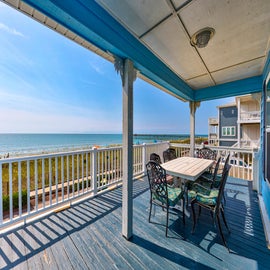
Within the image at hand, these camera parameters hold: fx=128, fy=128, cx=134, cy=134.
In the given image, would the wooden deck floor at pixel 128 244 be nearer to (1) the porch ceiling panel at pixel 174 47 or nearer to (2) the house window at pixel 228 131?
(1) the porch ceiling panel at pixel 174 47

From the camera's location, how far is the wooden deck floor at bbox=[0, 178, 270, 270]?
56.3 inches

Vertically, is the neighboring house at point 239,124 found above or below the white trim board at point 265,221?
above

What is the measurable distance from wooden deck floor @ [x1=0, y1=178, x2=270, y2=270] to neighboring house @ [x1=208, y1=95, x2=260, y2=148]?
8.29 meters

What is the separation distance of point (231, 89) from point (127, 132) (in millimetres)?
3506

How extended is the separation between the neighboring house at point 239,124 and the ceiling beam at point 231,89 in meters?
6.35

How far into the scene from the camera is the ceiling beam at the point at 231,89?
319 cm

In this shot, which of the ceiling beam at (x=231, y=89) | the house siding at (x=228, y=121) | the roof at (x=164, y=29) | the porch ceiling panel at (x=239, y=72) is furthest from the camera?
the house siding at (x=228, y=121)

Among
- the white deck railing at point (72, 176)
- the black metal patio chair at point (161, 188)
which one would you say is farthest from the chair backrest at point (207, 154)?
the black metal patio chair at point (161, 188)

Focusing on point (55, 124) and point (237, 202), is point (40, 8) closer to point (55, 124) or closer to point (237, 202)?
point (237, 202)

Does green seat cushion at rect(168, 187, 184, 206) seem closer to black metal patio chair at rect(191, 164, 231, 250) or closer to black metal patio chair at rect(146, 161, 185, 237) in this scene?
black metal patio chair at rect(146, 161, 185, 237)

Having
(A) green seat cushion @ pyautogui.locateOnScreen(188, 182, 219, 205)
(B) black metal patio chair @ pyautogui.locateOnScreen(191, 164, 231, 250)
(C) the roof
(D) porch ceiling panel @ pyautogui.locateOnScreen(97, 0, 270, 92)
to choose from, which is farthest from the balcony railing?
(B) black metal patio chair @ pyautogui.locateOnScreen(191, 164, 231, 250)

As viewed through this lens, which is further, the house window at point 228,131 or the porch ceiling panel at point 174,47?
the house window at point 228,131

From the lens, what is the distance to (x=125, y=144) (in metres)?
1.80

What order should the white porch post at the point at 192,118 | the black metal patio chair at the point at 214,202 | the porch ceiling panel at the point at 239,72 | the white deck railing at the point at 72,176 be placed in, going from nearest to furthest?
1. the black metal patio chair at the point at 214,202
2. the white deck railing at the point at 72,176
3. the porch ceiling panel at the point at 239,72
4. the white porch post at the point at 192,118
